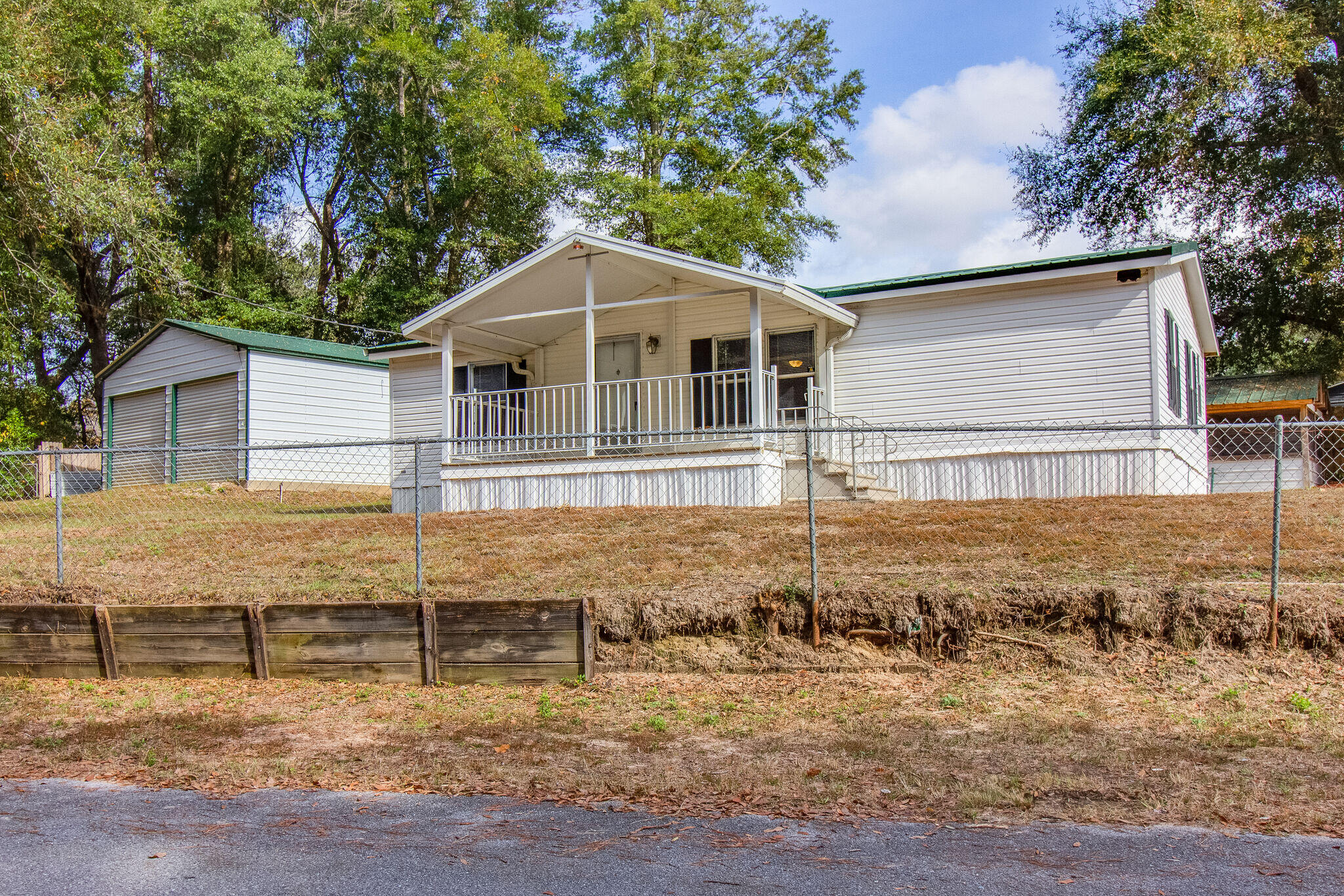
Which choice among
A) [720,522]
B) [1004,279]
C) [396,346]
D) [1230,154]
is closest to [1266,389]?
[1230,154]

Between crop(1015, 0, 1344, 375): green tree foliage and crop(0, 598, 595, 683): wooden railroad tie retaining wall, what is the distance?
19894 millimetres

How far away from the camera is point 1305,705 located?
5.79m

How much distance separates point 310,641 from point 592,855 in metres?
4.04

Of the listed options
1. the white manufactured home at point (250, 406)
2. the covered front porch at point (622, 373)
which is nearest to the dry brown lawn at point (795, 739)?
the covered front porch at point (622, 373)

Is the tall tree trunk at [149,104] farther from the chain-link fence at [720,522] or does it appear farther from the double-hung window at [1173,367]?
the double-hung window at [1173,367]

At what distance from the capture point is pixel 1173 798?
441cm

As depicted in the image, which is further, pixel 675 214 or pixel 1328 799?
pixel 675 214

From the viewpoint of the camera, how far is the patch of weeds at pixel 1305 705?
5.67 meters

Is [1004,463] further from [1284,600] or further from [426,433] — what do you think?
[426,433]

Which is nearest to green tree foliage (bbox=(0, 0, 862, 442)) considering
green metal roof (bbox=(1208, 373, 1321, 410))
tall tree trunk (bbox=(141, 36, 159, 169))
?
tall tree trunk (bbox=(141, 36, 159, 169))

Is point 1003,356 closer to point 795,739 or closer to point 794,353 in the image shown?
point 794,353

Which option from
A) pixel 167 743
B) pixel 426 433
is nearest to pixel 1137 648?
pixel 167 743

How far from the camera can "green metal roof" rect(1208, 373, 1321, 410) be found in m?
20.0

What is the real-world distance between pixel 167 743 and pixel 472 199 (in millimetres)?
26373
